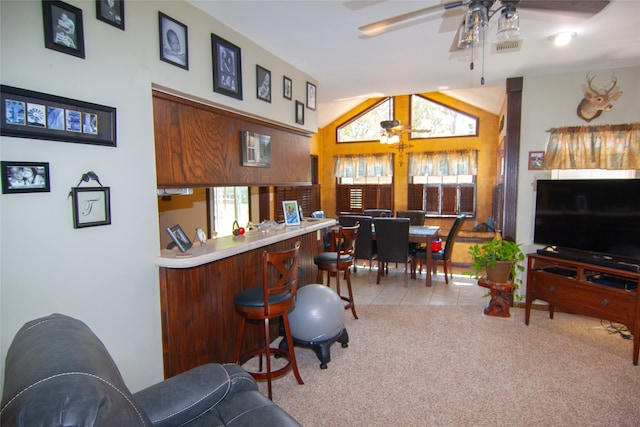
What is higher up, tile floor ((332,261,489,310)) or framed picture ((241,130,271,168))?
framed picture ((241,130,271,168))

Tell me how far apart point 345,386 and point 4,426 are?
2122 millimetres

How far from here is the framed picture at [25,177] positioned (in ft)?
4.74

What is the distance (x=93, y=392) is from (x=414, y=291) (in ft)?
14.9

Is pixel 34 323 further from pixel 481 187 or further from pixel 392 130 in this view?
pixel 481 187

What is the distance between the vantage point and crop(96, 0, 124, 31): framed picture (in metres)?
1.78

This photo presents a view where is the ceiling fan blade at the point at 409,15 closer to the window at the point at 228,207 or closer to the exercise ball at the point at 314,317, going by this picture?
the exercise ball at the point at 314,317

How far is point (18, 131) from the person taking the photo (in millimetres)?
1468

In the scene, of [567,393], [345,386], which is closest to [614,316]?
[567,393]

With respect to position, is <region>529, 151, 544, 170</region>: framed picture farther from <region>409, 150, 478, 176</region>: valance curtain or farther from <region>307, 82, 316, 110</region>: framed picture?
<region>409, 150, 478, 176</region>: valance curtain

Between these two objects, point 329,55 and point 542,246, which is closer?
point 329,55

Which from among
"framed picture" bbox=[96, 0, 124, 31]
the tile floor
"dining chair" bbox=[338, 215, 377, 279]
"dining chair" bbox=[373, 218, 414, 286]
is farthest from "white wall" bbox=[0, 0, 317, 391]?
"dining chair" bbox=[338, 215, 377, 279]

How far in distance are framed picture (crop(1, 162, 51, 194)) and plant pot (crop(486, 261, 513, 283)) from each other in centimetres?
385

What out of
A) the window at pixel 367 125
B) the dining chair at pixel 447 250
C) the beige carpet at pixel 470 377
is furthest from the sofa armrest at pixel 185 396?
the window at pixel 367 125

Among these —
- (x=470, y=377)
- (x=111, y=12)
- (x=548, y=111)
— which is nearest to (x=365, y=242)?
(x=548, y=111)
